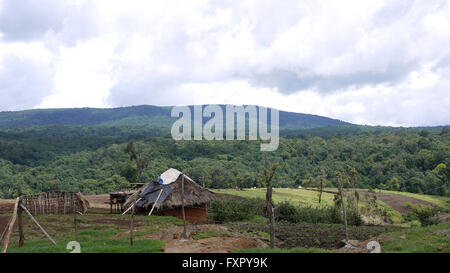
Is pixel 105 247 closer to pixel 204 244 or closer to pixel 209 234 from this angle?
pixel 204 244

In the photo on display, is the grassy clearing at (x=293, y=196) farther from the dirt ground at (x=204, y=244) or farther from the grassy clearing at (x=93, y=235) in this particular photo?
the dirt ground at (x=204, y=244)

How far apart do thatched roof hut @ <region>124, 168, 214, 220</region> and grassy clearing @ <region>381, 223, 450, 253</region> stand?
16785 mm

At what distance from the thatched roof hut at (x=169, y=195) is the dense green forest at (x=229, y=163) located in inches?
710

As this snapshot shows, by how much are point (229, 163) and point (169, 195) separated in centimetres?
4121

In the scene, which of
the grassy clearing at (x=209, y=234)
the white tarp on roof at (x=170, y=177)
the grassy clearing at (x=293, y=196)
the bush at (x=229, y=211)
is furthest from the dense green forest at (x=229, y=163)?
the grassy clearing at (x=209, y=234)

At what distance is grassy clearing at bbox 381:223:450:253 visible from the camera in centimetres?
1154

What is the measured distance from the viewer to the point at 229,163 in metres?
69.7

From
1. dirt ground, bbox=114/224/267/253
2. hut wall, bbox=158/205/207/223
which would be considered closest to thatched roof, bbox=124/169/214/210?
hut wall, bbox=158/205/207/223

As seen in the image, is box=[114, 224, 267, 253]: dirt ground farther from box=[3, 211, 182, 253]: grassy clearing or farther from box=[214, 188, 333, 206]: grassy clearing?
box=[214, 188, 333, 206]: grassy clearing

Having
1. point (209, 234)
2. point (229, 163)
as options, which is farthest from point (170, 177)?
point (229, 163)

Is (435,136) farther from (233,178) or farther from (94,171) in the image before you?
(94,171)
